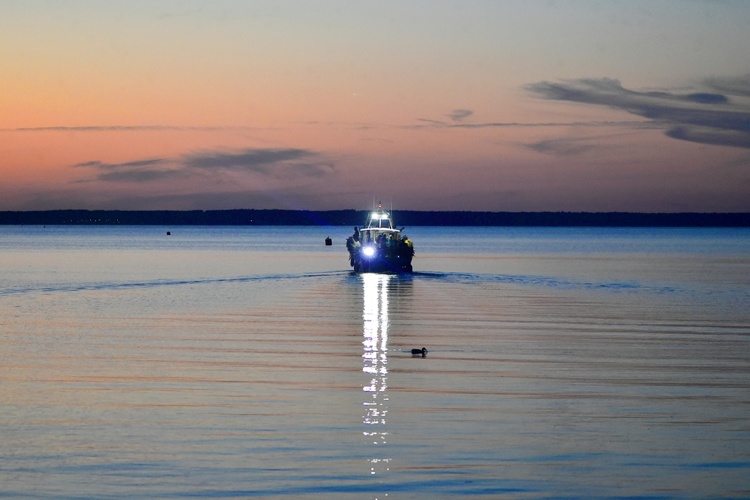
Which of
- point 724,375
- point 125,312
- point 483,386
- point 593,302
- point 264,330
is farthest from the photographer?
point 593,302

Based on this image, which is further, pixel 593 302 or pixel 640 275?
pixel 640 275

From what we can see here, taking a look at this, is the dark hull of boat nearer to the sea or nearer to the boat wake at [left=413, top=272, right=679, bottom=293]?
the boat wake at [left=413, top=272, right=679, bottom=293]

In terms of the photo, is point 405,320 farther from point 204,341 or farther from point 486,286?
point 486,286

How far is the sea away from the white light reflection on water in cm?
8

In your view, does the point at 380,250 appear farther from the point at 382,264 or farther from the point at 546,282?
the point at 546,282

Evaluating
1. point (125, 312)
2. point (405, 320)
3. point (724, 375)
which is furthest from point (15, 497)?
point (125, 312)

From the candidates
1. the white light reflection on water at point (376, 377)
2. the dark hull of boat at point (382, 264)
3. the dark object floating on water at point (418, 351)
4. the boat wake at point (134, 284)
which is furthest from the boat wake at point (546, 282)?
the dark object floating on water at point (418, 351)

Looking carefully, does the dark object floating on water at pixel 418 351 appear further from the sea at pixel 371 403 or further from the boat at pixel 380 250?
the boat at pixel 380 250

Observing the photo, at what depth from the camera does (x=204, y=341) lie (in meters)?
30.4

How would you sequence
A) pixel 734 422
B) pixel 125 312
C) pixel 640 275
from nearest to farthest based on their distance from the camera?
1. pixel 734 422
2. pixel 125 312
3. pixel 640 275

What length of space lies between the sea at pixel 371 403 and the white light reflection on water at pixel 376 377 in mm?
78

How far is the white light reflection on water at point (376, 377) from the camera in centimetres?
1541

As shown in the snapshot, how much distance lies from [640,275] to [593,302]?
28101 millimetres

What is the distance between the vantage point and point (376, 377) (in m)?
22.9
